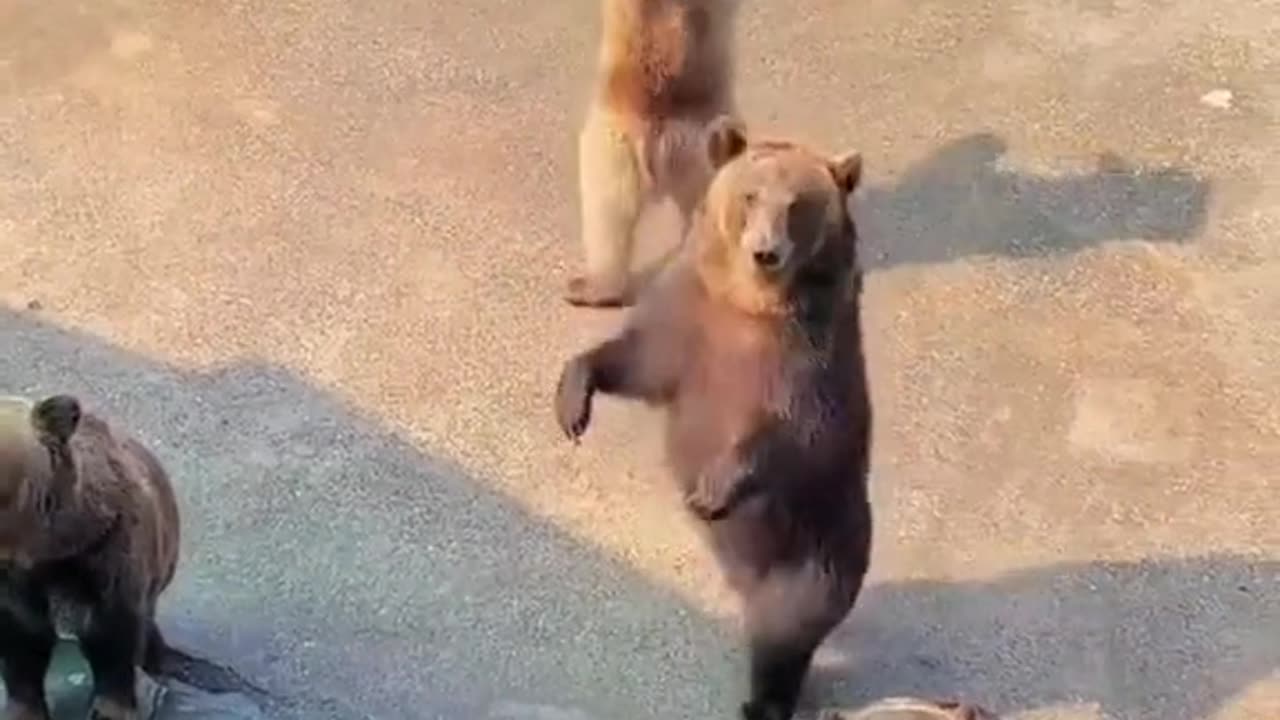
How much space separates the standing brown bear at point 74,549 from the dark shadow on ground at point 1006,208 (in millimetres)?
1780

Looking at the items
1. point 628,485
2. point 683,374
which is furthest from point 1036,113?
A: point 683,374

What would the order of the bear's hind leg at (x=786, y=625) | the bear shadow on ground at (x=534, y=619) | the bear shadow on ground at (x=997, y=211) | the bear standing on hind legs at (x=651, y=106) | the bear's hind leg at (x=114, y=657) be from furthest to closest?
the bear shadow on ground at (x=997, y=211) → the bear standing on hind legs at (x=651, y=106) → the bear shadow on ground at (x=534, y=619) → the bear's hind leg at (x=786, y=625) → the bear's hind leg at (x=114, y=657)

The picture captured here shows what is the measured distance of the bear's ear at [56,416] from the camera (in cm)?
323

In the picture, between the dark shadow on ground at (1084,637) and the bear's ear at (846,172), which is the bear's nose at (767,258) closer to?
the bear's ear at (846,172)

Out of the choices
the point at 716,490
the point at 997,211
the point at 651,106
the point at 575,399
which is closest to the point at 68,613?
the point at 575,399

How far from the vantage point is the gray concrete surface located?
3947 mm

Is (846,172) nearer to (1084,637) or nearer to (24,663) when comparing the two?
(1084,637)

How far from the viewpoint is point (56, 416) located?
3.23 metres

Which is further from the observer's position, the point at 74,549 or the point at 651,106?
the point at 651,106

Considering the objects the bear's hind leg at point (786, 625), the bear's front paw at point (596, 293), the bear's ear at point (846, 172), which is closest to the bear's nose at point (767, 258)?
the bear's ear at point (846, 172)

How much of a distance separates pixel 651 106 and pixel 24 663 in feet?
5.33

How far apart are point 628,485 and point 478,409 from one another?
0.32m

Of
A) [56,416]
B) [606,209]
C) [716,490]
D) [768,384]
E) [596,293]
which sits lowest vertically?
[596,293]

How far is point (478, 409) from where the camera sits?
4383mm
